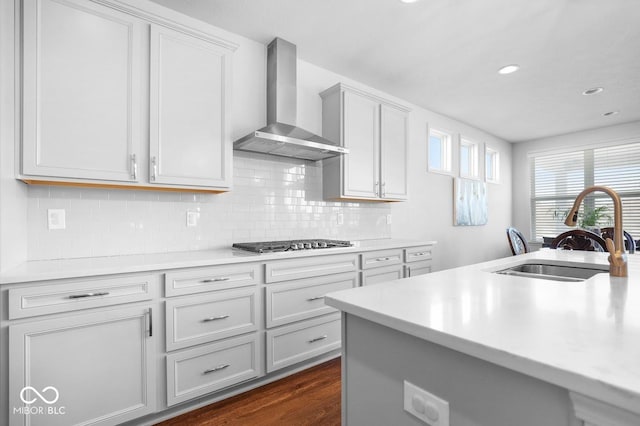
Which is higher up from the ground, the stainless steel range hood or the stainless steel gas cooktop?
the stainless steel range hood

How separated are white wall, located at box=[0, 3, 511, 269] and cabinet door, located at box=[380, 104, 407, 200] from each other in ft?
1.19

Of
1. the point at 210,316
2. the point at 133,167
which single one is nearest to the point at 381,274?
the point at 210,316

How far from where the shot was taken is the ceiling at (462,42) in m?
2.38

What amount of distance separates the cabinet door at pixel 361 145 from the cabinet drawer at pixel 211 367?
1.63 m

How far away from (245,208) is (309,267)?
78cm

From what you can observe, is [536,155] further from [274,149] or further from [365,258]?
[274,149]

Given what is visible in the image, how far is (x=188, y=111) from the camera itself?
2203 mm

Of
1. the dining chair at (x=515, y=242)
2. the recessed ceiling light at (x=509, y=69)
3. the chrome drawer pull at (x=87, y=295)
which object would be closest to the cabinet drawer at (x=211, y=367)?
the chrome drawer pull at (x=87, y=295)

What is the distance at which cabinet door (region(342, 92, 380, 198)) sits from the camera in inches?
123

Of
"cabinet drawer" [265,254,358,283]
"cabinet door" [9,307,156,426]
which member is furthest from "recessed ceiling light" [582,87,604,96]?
"cabinet door" [9,307,156,426]

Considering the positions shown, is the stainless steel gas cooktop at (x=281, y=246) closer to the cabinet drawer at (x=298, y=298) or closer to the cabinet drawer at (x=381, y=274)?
the cabinet drawer at (x=298, y=298)

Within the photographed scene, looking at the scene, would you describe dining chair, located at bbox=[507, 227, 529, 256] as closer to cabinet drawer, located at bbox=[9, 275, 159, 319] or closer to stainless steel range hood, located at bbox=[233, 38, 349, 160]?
stainless steel range hood, located at bbox=[233, 38, 349, 160]

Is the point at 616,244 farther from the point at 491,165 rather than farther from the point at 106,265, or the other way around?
the point at 491,165

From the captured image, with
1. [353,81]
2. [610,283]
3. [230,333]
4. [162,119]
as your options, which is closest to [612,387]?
[610,283]
